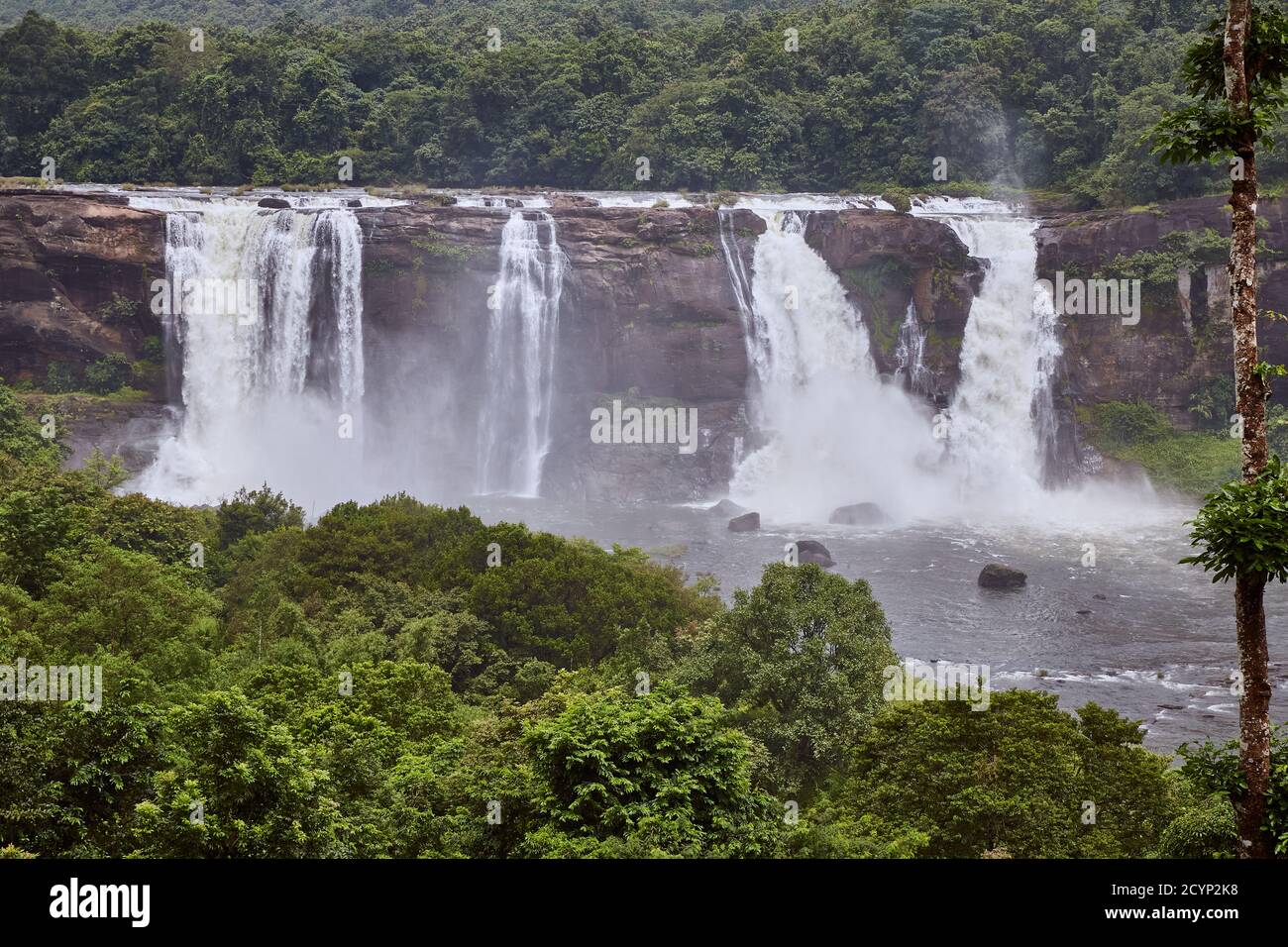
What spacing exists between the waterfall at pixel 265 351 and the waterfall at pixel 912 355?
69.9 feet

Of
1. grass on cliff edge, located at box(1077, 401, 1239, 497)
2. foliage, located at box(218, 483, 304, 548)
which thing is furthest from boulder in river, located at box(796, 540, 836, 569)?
grass on cliff edge, located at box(1077, 401, 1239, 497)

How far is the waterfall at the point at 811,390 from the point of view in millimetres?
52656

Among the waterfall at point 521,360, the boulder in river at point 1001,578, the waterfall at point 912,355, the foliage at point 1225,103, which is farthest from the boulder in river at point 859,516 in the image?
the foliage at point 1225,103

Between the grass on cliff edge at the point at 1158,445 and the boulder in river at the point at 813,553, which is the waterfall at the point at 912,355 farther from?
the boulder in river at the point at 813,553

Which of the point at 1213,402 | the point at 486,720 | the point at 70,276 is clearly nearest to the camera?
the point at 486,720

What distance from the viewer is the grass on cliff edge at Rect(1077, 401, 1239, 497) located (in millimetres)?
51062

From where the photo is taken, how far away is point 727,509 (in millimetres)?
48406

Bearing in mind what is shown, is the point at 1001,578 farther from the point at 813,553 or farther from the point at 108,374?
the point at 108,374

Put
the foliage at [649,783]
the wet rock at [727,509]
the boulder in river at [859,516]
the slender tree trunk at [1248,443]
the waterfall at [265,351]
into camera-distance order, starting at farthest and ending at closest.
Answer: the waterfall at [265,351] < the wet rock at [727,509] < the boulder in river at [859,516] < the foliage at [649,783] < the slender tree trunk at [1248,443]

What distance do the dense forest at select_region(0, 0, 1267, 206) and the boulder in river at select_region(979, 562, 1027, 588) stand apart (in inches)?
1123

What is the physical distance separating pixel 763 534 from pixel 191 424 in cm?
2210

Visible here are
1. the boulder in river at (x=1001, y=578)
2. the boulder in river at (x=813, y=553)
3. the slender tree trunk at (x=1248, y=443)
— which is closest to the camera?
the slender tree trunk at (x=1248, y=443)

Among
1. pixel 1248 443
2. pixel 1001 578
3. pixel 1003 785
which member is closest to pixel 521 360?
pixel 1001 578

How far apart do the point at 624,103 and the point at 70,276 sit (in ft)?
97.3
